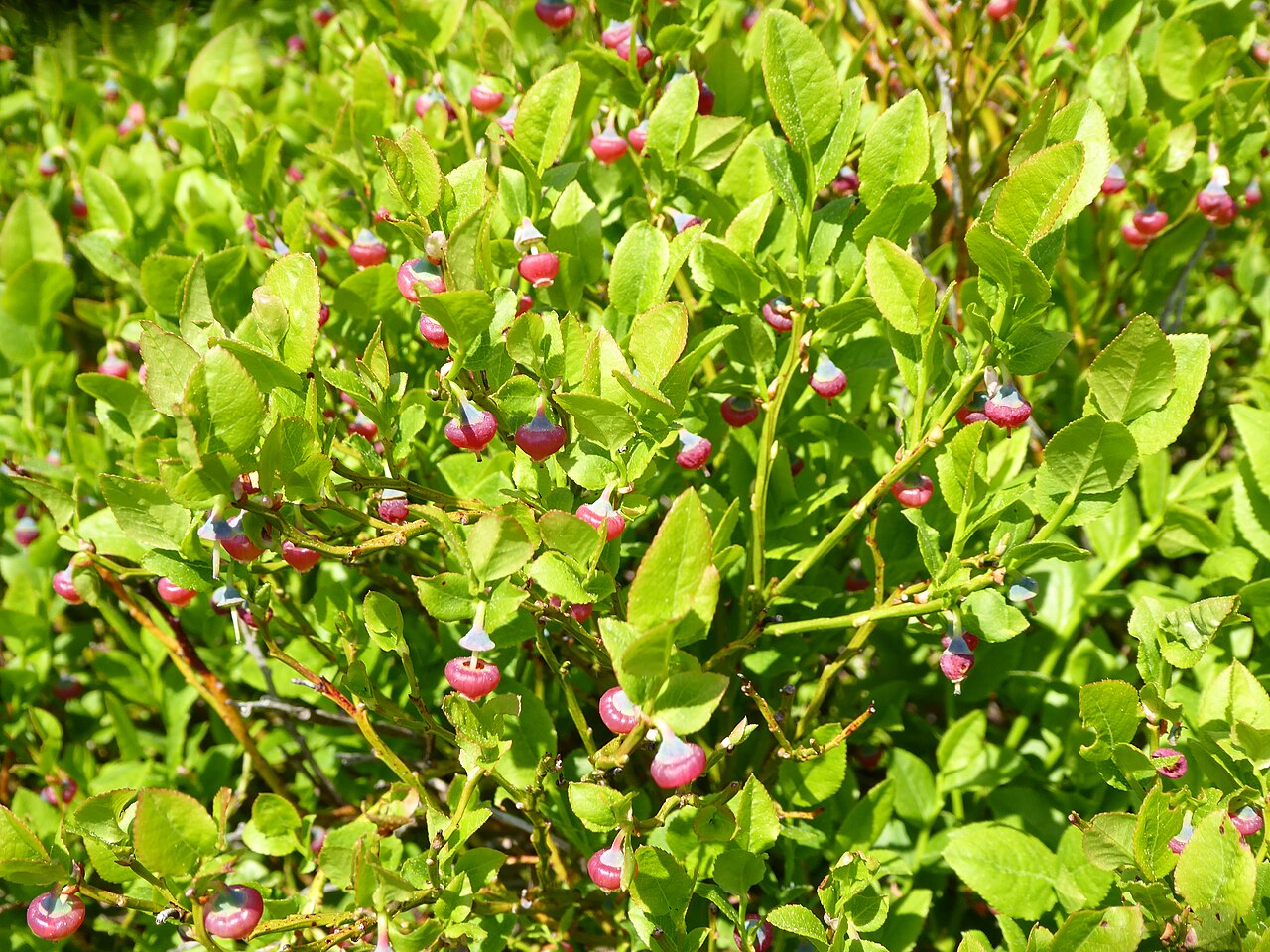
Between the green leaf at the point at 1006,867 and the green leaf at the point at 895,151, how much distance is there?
67 cm

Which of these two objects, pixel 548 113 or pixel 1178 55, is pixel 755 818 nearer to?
pixel 548 113

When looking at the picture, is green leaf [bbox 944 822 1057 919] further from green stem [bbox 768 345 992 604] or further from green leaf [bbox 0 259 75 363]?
green leaf [bbox 0 259 75 363]

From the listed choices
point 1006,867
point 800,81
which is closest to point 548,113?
point 800,81

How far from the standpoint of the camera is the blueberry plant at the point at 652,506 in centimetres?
88

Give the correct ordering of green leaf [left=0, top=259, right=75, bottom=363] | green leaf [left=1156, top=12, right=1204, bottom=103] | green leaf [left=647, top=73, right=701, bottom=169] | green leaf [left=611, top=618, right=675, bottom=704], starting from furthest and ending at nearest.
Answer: green leaf [left=0, top=259, right=75, bottom=363] → green leaf [left=1156, top=12, right=1204, bottom=103] → green leaf [left=647, top=73, right=701, bottom=169] → green leaf [left=611, top=618, right=675, bottom=704]

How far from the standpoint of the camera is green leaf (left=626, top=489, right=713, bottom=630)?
733 millimetres

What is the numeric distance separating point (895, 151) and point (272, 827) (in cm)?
95

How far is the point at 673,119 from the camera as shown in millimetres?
1117

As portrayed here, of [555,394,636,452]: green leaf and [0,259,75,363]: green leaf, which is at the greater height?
[555,394,636,452]: green leaf

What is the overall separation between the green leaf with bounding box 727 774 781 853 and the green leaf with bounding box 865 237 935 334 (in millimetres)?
427

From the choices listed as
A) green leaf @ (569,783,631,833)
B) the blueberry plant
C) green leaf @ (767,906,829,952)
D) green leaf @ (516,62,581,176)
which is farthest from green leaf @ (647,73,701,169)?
green leaf @ (767,906,829,952)

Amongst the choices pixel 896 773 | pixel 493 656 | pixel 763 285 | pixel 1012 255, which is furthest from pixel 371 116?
pixel 896 773

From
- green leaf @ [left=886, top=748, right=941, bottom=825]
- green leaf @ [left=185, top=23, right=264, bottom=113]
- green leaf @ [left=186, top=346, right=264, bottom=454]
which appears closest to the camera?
green leaf @ [left=186, top=346, right=264, bottom=454]

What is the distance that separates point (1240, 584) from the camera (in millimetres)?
1260
